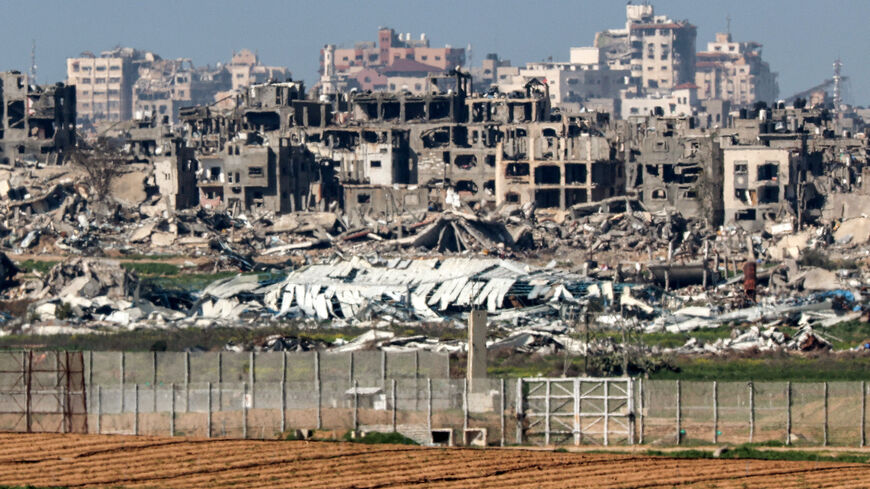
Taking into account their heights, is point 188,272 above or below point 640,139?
below

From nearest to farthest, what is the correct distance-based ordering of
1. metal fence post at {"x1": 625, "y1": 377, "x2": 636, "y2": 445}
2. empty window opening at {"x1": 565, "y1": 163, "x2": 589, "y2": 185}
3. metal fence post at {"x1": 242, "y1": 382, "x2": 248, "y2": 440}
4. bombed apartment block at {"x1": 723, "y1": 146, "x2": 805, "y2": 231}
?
metal fence post at {"x1": 625, "y1": 377, "x2": 636, "y2": 445}, metal fence post at {"x1": 242, "y1": 382, "x2": 248, "y2": 440}, bombed apartment block at {"x1": 723, "y1": 146, "x2": 805, "y2": 231}, empty window opening at {"x1": 565, "y1": 163, "x2": 589, "y2": 185}

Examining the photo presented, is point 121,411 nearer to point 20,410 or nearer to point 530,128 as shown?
point 20,410

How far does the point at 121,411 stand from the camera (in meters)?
31.9

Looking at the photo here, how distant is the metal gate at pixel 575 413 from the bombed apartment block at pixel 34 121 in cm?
6823

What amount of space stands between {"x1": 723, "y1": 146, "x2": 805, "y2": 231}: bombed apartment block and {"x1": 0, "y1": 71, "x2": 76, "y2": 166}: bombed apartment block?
38.0m

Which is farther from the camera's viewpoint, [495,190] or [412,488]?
[495,190]

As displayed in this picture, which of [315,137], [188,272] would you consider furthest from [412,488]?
[315,137]

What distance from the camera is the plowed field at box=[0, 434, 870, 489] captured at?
91.5ft

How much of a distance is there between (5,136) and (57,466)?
71310 mm

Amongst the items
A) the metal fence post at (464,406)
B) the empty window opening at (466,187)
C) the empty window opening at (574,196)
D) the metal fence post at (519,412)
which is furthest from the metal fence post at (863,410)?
the empty window opening at (466,187)

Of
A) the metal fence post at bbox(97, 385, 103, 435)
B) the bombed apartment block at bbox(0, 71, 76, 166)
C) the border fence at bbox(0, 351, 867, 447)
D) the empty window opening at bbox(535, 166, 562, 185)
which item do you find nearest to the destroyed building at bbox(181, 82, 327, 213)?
the bombed apartment block at bbox(0, 71, 76, 166)

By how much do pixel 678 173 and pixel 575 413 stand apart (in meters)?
54.6

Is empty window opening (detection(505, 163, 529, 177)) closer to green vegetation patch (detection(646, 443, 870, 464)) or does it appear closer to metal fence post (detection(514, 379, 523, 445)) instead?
metal fence post (detection(514, 379, 523, 445))

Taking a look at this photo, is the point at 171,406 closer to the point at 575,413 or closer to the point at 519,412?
the point at 519,412
